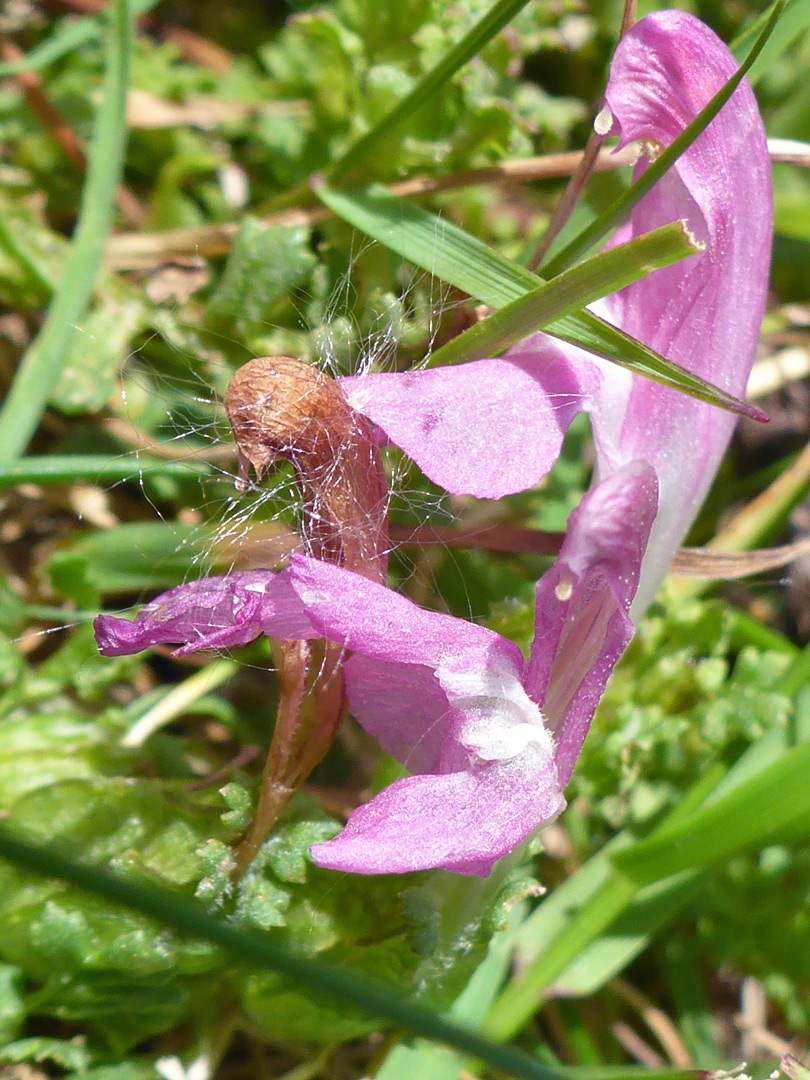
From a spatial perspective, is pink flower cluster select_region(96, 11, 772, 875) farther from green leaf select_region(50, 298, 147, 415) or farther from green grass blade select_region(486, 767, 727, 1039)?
green leaf select_region(50, 298, 147, 415)

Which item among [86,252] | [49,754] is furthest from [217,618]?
[86,252]

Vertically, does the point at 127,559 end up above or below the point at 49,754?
above

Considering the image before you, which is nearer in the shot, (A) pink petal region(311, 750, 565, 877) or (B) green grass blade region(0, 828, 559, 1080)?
(B) green grass blade region(0, 828, 559, 1080)

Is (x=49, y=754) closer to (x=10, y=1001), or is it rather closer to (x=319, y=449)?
(x=10, y=1001)

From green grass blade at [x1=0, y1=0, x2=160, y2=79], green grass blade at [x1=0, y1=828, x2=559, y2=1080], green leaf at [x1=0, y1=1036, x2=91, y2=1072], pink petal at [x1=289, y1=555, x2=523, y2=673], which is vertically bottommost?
green leaf at [x1=0, y1=1036, x2=91, y2=1072]

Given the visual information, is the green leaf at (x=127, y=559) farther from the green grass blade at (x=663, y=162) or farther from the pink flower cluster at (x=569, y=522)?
the green grass blade at (x=663, y=162)

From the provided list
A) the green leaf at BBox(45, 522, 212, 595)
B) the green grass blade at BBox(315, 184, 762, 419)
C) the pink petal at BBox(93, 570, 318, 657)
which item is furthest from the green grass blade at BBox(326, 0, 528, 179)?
the pink petal at BBox(93, 570, 318, 657)

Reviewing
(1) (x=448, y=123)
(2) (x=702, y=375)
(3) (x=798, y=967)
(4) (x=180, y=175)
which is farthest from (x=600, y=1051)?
(4) (x=180, y=175)
